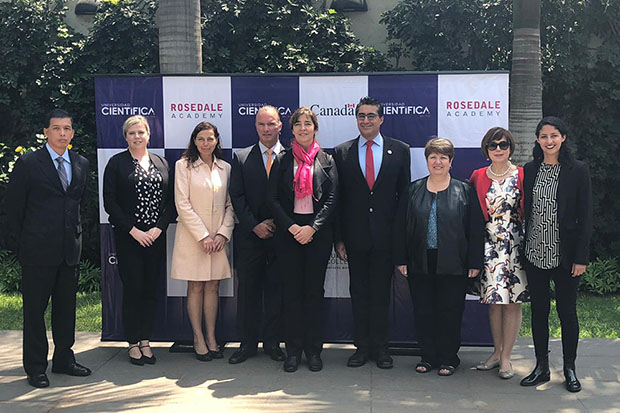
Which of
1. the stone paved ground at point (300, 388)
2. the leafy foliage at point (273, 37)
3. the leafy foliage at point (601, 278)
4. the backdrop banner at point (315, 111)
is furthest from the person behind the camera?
the leafy foliage at point (273, 37)

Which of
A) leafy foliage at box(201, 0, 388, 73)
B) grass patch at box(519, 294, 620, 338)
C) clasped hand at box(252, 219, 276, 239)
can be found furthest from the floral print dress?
leafy foliage at box(201, 0, 388, 73)

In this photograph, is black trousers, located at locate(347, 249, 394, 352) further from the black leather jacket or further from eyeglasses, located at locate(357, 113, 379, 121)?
eyeglasses, located at locate(357, 113, 379, 121)

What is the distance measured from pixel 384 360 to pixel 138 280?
1983 mm

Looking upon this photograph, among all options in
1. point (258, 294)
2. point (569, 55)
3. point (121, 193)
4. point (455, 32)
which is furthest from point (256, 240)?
point (569, 55)

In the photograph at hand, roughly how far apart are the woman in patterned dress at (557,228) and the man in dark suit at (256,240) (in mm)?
1885

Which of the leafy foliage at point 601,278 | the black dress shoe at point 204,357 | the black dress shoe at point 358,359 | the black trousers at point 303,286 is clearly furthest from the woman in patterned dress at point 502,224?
the leafy foliage at point 601,278

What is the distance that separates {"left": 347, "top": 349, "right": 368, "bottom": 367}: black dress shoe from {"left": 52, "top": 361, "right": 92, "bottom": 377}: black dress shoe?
198cm

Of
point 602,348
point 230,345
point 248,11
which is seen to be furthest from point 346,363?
point 248,11

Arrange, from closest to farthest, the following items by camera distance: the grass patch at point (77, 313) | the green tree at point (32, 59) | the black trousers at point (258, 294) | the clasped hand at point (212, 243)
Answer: the clasped hand at point (212, 243), the black trousers at point (258, 294), the grass patch at point (77, 313), the green tree at point (32, 59)

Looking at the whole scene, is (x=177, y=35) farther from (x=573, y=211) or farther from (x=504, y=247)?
(x=573, y=211)

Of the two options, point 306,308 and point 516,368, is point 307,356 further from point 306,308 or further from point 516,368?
point 516,368

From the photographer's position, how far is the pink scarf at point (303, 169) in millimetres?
4762

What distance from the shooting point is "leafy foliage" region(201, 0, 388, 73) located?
28.0 ft

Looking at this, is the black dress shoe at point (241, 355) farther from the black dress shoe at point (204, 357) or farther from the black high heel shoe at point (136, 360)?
the black high heel shoe at point (136, 360)
